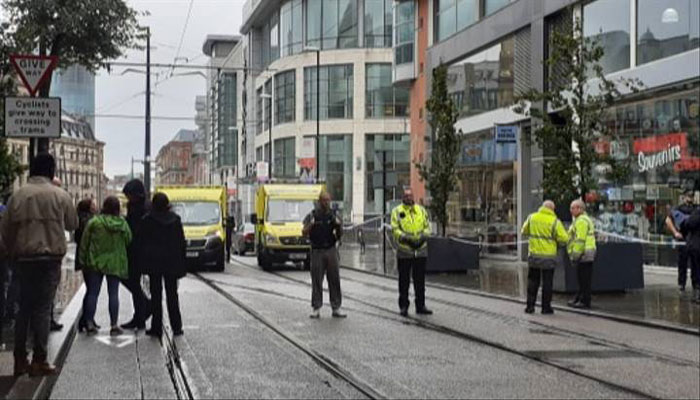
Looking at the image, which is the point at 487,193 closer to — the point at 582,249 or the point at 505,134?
the point at 505,134

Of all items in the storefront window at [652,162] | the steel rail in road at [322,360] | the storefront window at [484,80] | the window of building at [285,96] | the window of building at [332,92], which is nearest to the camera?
the steel rail in road at [322,360]

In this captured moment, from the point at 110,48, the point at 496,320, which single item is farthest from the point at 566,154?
the point at 110,48

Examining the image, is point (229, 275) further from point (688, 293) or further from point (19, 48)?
point (688, 293)

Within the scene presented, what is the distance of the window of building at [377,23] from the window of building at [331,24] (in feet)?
3.06

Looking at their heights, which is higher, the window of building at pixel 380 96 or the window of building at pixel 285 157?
the window of building at pixel 380 96

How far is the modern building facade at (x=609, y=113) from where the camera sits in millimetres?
20609

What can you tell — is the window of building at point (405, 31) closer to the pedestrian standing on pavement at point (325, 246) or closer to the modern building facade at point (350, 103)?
the modern building facade at point (350, 103)

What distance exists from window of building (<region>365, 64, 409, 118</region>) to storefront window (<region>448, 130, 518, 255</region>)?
97.3 feet

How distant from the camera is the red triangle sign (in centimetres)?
1059

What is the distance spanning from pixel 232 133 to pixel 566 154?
78.5m

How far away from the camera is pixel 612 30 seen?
2334 cm

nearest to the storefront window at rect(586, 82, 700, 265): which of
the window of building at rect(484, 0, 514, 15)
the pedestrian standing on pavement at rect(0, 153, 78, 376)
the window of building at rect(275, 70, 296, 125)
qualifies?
the window of building at rect(484, 0, 514, 15)

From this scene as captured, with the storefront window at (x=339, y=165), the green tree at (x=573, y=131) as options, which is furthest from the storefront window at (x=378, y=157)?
the green tree at (x=573, y=131)

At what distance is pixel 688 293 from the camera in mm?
16688
